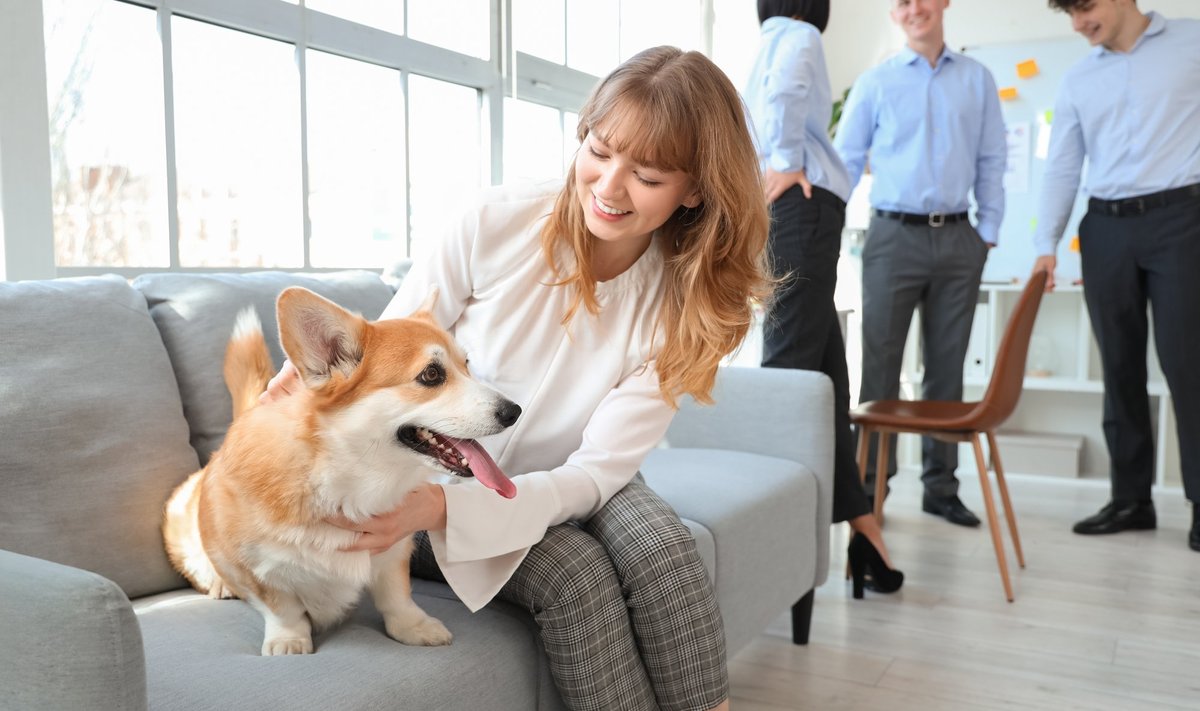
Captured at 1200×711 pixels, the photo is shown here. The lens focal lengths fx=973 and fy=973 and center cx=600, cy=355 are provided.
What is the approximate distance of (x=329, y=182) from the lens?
260cm

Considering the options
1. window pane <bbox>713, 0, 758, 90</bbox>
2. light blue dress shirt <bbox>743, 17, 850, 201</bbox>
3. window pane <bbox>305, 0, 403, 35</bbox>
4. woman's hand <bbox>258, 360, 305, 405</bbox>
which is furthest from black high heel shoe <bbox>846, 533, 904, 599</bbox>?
window pane <bbox>713, 0, 758, 90</bbox>

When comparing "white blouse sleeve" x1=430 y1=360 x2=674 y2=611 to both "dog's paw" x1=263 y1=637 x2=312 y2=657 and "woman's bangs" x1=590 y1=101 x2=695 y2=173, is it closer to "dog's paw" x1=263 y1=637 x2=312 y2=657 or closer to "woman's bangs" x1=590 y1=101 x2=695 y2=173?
"dog's paw" x1=263 y1=637 x2=312 y2=657

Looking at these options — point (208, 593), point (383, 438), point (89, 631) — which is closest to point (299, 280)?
point (208, 593)

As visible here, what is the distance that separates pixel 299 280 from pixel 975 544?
2295 millimetres

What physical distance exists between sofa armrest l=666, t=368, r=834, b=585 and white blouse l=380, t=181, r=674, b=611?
2.48ft

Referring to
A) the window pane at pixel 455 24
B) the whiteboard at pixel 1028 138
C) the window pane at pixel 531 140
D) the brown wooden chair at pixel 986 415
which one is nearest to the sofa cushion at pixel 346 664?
the brown wooden chair at pixel 986 415

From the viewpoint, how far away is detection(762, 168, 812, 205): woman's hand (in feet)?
8.55

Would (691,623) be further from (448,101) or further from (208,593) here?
(448,101)

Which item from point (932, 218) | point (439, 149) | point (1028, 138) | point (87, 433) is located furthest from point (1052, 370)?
point (87, 433)

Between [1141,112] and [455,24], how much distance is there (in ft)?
7.16

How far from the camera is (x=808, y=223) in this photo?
8.54 ft

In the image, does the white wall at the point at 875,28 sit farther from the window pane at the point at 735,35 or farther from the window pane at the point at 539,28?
the window pane at the point at 539,28

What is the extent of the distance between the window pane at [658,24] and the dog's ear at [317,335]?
283cm

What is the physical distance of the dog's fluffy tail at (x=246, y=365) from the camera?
55.7 inches
